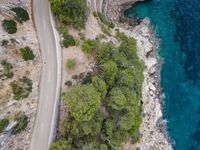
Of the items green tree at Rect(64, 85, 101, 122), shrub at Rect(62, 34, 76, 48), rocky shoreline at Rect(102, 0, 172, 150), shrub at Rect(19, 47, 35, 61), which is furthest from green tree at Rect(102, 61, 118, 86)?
shrub at Rect(19, 47, 35, 61)

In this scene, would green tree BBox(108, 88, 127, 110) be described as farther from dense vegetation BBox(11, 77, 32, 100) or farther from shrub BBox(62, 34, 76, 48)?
dense vegetation BBox(11, 77, 32, 100)

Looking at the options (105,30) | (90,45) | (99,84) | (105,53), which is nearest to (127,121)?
(99,84)

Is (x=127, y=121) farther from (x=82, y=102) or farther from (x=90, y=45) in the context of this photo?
(x=90, y=45)

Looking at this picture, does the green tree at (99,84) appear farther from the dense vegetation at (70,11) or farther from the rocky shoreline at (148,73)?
the rocky shoreline at (148,73)

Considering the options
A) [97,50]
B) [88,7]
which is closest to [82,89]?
[97,50]

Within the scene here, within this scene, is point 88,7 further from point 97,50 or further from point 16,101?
point 16,101

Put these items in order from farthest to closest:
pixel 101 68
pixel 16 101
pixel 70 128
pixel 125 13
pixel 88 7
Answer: pixel 125 13
pixel 88 7
pixel 101 68
pixel 70 128
pixel 16 101
